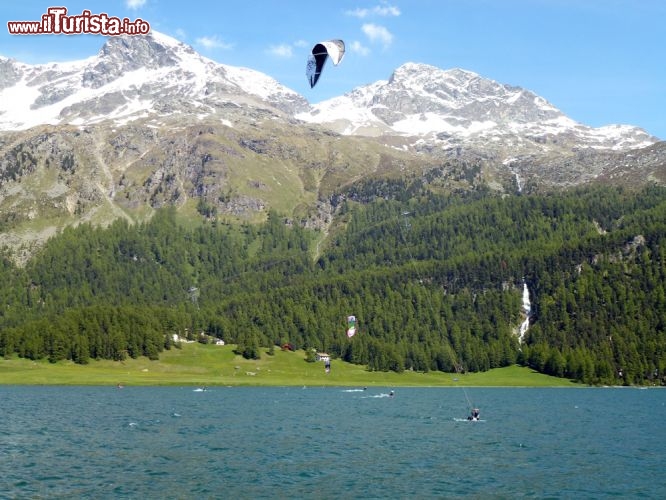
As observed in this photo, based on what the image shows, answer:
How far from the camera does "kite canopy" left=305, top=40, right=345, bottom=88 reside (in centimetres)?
6381

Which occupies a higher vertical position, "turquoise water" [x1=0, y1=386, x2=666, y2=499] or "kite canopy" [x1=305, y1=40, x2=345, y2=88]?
"kite canopy" [x1=305, y1=40, x2=345, y2=88]

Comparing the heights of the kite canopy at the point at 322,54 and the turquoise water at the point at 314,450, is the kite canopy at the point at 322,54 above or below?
above

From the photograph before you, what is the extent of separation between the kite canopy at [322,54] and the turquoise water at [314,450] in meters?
34.5

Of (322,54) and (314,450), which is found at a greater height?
(322,54)

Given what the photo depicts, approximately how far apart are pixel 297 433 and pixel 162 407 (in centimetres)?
4027

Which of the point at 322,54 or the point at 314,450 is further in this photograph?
the point at 314,450

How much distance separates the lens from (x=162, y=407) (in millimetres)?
127000

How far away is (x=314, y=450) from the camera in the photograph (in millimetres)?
79938

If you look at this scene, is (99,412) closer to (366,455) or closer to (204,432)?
(204,432)

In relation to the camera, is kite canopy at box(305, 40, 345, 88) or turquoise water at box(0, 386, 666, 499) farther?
kite canopy at box(305, 40, 345, 88)

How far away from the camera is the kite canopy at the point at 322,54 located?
6381 centimetres

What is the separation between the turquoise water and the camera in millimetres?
59625

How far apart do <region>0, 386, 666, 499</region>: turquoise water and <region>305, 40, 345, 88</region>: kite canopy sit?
1357 inches

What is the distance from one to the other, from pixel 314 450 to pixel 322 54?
135 feet
